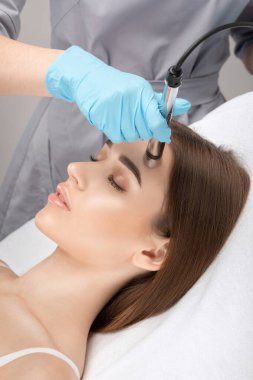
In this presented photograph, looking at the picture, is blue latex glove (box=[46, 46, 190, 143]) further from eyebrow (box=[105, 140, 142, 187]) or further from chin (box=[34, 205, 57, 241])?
chin (box=[34, 205, 57, 241])

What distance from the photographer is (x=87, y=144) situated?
1634mm

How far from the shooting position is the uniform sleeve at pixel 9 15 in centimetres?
127

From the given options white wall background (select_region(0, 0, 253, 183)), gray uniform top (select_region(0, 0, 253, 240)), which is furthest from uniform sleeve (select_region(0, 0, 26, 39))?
white wall background (select_region(0, 0, 253, 183))

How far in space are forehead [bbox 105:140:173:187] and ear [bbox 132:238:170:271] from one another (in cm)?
13

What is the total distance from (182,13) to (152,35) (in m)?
0.09

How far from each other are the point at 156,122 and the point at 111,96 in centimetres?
10

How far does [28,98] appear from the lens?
2.38 metres

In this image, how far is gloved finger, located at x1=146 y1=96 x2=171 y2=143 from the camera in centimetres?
105

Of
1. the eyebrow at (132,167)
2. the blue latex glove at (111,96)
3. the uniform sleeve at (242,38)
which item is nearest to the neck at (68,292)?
the eyebrow at (132,167)

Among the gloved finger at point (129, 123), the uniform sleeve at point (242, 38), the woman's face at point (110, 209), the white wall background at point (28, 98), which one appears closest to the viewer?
the gloved finger at point (129, 123)

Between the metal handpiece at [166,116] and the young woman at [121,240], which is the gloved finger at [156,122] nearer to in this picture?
the metal handpiece at [166,116]

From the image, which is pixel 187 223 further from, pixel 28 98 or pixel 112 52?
pixel 28 98

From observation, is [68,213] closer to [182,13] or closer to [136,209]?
[136,209]

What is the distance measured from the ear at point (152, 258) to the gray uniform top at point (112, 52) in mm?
474
